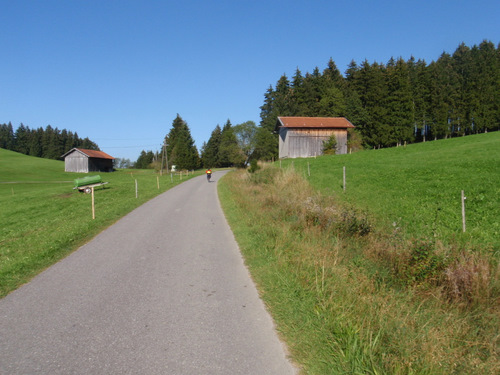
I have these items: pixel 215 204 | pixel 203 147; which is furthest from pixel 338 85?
pixel 215 204

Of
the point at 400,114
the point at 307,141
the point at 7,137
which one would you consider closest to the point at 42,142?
the point at 7,137

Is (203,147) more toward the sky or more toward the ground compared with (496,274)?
more toward the sky

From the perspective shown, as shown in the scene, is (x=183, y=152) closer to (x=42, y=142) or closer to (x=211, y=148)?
(x=211, y=148)

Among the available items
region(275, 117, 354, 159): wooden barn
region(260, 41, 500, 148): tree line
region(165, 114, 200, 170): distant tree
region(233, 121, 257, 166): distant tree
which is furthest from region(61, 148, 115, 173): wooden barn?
region(275, 117, 354, 159): wooden barn

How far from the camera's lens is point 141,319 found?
13.6 feet

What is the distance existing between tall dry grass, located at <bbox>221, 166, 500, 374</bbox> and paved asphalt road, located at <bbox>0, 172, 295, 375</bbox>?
0.39 meters

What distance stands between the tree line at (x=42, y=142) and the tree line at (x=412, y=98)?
78888mm

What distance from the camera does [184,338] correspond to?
12.0ft

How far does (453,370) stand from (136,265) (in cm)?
555

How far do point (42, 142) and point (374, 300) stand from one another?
132 metres

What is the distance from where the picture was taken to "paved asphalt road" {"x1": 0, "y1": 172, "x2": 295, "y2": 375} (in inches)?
126

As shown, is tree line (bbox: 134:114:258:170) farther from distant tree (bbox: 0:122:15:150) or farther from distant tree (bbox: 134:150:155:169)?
distant tree (bbox: 0:122:15:150)

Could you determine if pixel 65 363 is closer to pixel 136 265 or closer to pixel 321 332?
pixel 321 332

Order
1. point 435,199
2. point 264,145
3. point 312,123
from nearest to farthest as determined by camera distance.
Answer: point 435,199
point 312,123
point 264,145
